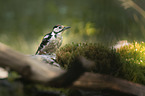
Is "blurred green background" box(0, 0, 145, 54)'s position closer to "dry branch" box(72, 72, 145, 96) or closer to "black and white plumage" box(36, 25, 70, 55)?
"black and white plumage" box(36, 25, 70, 55)

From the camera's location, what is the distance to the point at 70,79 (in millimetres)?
3184

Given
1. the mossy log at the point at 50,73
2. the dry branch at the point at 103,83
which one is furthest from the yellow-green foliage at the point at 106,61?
the mossy log at the point at 50,73

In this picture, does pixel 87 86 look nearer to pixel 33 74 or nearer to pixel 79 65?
pixel 79 65

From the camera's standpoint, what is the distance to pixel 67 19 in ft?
41.4

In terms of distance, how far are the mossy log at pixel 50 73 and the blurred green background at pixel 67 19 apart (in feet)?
17.4

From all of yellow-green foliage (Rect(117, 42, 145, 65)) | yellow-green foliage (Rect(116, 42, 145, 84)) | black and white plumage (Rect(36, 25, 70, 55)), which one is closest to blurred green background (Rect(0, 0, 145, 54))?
yellow-green foliage (Rect(117, 42, 145, 65))

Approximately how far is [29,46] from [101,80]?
599 cm

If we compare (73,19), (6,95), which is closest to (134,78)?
(6,95)

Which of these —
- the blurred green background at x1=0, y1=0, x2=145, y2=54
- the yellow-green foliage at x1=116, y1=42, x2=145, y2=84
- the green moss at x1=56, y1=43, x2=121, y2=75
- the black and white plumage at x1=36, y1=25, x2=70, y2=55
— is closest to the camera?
the green moss at x1=56, y1=43, x2=121, y2=75

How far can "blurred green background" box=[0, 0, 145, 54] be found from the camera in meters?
9.99

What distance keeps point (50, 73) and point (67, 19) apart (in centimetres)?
982

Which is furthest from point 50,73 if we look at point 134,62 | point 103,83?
point 134,62

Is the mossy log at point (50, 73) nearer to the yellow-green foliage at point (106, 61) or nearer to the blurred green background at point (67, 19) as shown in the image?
the yellow-green foliage at point (106, 61)

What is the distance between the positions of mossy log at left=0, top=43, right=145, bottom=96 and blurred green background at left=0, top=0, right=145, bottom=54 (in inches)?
208
